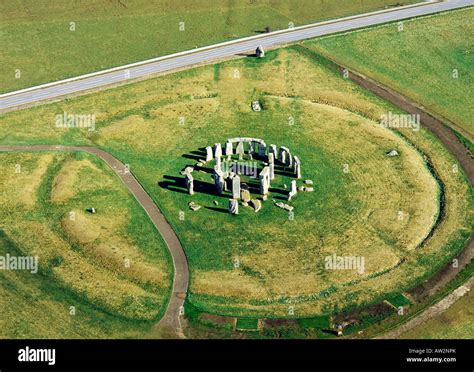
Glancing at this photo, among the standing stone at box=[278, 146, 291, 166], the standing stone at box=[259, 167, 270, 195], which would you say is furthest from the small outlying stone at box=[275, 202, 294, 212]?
the standing stone at box=[278, 146, 291, 166]

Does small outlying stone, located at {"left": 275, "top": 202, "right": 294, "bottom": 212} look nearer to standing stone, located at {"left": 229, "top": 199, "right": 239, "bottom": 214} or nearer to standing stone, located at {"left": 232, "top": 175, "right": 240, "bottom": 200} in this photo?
standing stone, located at {"left": 232, "top": 175, "right": 240, "bottom": 200}

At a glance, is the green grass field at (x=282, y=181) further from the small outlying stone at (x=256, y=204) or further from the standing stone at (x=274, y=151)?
the standing stone at (x=274, y=151)

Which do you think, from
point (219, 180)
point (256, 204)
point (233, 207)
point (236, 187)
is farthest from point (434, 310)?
point (219, 180)

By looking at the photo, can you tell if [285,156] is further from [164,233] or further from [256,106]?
[164,233]

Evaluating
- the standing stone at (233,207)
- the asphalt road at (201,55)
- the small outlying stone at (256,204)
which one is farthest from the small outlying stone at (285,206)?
the asphalt road at (201,55)
